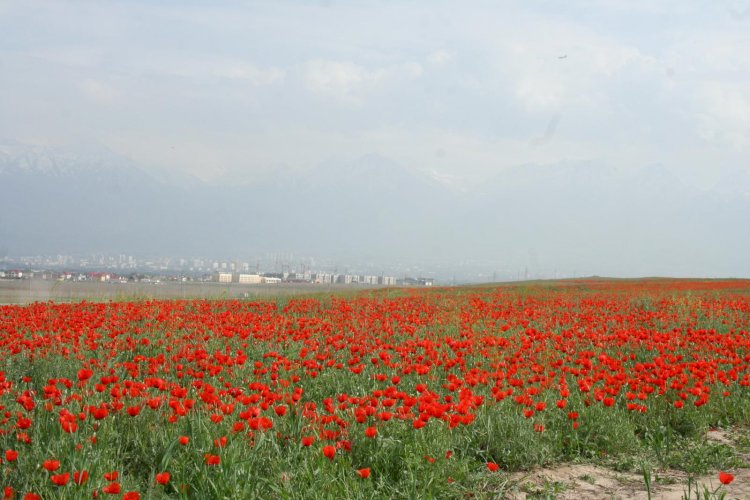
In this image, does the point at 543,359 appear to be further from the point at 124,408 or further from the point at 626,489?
the point at 124,408

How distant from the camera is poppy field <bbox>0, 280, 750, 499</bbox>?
4.82 meters

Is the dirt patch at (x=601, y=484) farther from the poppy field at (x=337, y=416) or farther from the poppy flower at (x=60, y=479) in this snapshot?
the poppy flower at (x=60, y=479)

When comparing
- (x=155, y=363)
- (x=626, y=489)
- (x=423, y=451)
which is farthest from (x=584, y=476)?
(x=155, y=363)

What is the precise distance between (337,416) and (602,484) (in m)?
2.16

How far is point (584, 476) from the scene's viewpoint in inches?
227

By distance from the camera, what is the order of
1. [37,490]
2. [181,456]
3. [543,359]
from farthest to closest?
[543,359] < [181,456] < [37,490]

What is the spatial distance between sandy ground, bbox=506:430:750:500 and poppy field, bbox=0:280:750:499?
15 centimetres

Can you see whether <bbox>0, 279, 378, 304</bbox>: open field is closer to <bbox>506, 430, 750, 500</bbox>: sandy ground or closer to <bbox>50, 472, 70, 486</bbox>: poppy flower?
<bbox>50, 472, 70, 486</bbox>: poppy flower

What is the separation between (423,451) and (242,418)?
4.51ft

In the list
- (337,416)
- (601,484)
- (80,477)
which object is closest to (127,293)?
(337,416)

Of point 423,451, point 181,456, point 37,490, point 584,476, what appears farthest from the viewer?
point 584,476

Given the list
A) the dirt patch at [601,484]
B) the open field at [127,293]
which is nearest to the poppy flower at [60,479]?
the dirt patch at [601,484]

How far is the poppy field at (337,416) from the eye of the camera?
15.8ft

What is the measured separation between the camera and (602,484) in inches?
221
